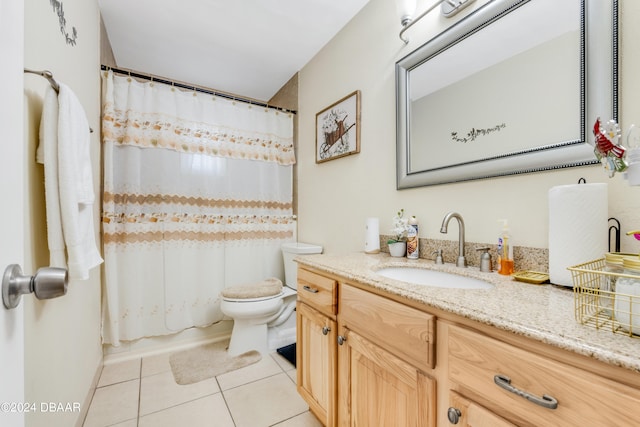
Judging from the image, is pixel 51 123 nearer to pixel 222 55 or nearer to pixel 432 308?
pixel 432 308

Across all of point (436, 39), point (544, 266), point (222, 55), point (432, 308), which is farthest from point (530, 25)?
point (222, 55)

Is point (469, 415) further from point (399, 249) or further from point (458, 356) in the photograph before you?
point (399, 249)

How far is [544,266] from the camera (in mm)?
961

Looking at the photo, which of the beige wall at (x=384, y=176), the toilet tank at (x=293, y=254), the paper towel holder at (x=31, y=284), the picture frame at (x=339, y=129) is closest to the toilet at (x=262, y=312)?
the toilet tank at (x=293, y=254)

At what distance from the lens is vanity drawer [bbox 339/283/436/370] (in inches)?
29.5

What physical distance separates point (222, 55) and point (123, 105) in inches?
33.6

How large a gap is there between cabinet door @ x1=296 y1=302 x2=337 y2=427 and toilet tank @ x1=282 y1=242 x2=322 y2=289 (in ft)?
2.56

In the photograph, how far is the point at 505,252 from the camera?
102 centimetres

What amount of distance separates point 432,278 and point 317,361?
641 mm

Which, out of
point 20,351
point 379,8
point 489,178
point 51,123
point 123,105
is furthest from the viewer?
point 123,105

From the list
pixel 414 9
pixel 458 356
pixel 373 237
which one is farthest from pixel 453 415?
pixel 414 9

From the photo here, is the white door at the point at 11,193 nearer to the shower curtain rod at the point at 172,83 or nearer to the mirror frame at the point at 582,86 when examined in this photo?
the mirror frame at the point at 582,86

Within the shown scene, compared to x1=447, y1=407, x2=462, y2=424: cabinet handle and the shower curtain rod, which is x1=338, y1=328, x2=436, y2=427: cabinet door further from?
the shower curtain rod

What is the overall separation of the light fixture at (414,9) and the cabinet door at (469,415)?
4.86 ft
